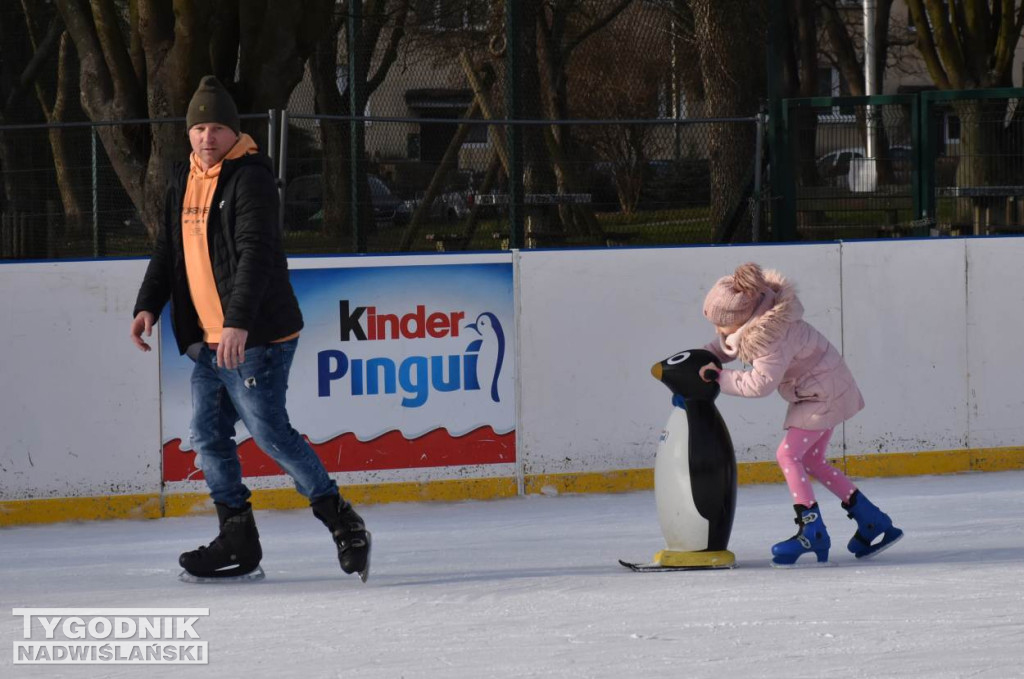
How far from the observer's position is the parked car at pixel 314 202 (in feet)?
30.8

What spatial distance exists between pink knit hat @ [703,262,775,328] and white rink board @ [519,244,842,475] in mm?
2103

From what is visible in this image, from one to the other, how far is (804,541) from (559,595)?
100 cm

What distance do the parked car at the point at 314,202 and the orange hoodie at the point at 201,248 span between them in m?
3.77

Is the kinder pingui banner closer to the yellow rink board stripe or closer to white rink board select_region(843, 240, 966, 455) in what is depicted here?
the yellow rink board stripe

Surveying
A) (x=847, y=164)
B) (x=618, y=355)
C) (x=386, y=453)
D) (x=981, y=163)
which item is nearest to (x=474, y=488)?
(x=386, y=453)

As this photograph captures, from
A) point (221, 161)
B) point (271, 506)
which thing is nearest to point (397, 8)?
point (271, 506)

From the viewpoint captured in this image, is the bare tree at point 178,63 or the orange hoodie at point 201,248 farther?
the bare tree at point 178,63

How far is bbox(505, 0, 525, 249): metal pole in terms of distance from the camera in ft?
31.9

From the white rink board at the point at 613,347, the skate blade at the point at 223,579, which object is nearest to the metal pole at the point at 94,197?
the white rink board at the point at 613,347

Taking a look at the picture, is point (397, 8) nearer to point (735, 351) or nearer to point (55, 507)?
point (55, 507)

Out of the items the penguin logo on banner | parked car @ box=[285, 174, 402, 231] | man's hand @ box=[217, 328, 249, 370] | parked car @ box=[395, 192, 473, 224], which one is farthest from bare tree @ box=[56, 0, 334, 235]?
man's hand @ box=[217, 328, 249, 370]

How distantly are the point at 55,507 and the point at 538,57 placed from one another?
5047 millimetres

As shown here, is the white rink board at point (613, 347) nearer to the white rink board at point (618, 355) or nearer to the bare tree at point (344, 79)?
the white rink board at point (618, 355)

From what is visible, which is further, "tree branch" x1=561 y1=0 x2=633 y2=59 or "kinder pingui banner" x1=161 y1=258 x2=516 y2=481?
"tree branch" x1=561 y1=0 x2=633 y2=59
